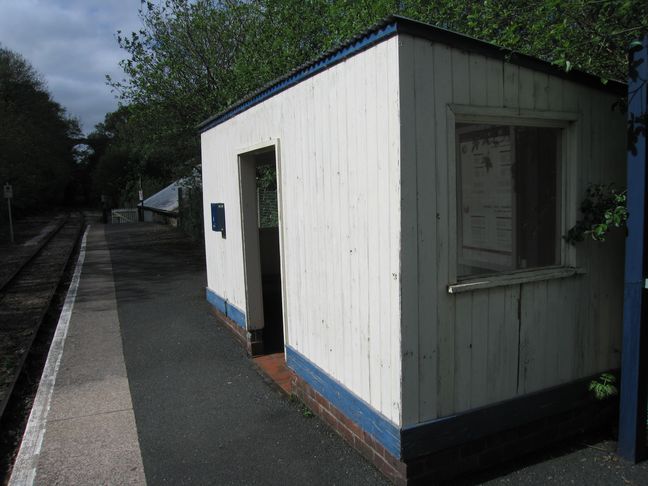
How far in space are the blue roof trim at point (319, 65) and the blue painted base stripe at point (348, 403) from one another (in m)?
2.32

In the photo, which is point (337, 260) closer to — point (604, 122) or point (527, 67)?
point (527, 67)

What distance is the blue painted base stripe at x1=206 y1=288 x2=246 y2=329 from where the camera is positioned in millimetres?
6438

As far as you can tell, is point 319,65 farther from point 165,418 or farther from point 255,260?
point 165,418

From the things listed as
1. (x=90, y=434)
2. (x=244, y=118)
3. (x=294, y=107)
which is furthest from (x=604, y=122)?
(x=90, y=434)

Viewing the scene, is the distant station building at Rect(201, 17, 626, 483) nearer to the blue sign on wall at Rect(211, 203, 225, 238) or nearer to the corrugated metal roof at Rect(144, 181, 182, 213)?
the blue sign on wall at Rect(211, 203, 225, 238)

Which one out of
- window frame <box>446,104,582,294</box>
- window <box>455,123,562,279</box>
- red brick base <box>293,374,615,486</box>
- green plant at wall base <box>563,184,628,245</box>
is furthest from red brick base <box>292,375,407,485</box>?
green plant at wall base <box>563,184,628,245</box>

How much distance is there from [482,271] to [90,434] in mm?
3282

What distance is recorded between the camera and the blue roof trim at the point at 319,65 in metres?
3.13

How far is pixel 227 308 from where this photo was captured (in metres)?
7.07

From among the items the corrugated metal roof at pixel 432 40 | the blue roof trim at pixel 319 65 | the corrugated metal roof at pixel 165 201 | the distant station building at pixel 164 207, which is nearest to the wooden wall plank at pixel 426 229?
the corrugated metal roof at pixel 432 40

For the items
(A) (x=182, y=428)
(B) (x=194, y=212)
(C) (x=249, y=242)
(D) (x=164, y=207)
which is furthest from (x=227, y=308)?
(D) (x=164, y=207)

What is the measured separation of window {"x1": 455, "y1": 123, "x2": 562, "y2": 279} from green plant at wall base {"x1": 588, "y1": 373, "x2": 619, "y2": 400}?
3.17 feet

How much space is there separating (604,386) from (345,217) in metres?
2.27

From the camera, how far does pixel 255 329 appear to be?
612 cm
